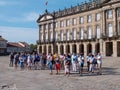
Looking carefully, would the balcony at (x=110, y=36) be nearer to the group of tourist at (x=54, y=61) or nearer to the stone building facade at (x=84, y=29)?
the stone building facade at (x=84, y=29)

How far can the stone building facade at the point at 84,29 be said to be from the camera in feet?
156

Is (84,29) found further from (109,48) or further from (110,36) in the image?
(110,36)

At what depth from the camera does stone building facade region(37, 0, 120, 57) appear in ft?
156

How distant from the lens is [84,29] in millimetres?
55906

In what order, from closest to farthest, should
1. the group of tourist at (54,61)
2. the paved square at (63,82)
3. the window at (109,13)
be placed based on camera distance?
1. the paved square at (63,82)
2. the group of tourist at (54,61)
3. the window at (109,13)

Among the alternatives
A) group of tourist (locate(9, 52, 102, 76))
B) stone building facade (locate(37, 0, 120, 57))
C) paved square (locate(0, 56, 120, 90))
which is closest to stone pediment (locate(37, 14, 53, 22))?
stone building facade (locate(37, 0, 120, 57))

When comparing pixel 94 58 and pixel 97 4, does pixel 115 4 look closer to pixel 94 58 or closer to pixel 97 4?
pixel 97 4

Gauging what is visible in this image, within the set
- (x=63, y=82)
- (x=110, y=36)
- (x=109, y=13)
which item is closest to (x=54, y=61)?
(x=63, y=82)

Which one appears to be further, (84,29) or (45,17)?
(45,17)

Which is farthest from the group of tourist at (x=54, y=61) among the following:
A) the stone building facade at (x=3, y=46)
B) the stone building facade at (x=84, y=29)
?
the stone building facade at (x=3, y=46)

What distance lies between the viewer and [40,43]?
72.9m

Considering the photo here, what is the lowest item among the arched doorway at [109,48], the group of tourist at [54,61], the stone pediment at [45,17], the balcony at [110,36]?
the group of tourist at [54,61]

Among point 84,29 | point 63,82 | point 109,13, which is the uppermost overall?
point 109,13

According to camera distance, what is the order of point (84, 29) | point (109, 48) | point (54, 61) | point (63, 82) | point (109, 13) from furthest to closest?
point (84, 29) < point (109, 48) < point (109, 13) < point (54, 61) < point (63, 82)
